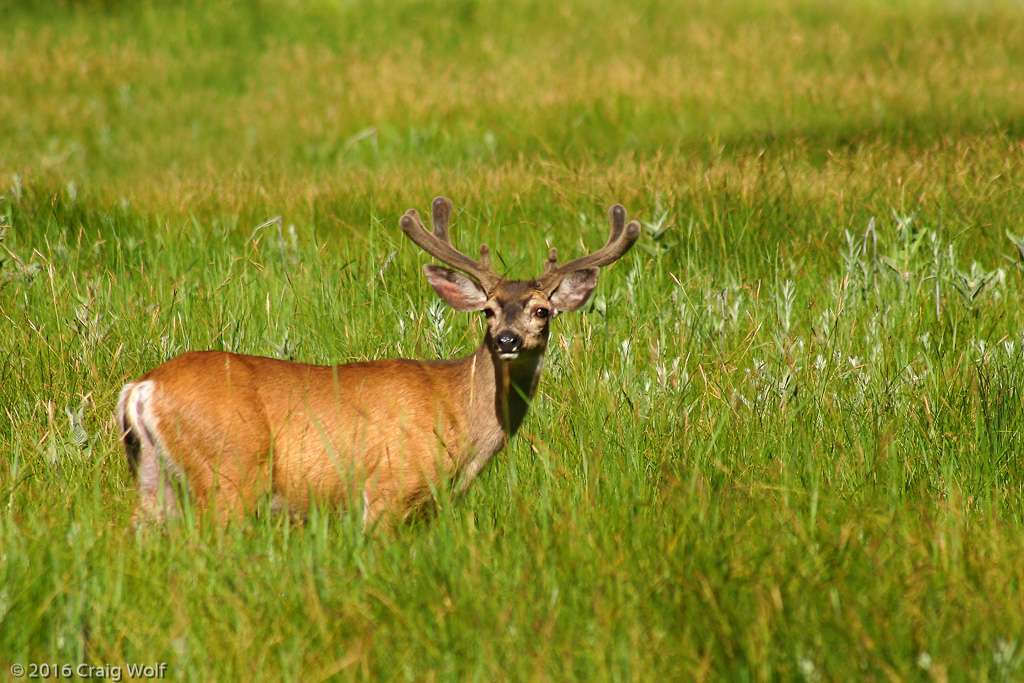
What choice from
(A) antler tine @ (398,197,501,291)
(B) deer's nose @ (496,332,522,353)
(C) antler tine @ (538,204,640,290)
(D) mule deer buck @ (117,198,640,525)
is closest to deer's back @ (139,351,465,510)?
(D) mule deer buck @ (117,198,640,525)

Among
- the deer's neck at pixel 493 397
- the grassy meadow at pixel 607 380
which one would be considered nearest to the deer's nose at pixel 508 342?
the deer's neck at pixel 493 397

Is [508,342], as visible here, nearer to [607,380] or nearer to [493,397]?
[493,397]

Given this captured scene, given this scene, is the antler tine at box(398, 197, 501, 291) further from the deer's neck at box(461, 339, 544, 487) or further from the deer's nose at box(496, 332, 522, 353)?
the deer's nose at box(496, 332, 522, 353)

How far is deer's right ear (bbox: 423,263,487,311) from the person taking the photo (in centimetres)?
411

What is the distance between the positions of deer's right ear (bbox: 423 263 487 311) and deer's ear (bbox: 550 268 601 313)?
0.30 metres

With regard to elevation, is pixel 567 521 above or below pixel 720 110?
below

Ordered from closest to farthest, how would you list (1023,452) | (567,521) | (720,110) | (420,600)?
(420,600) < (567,521) < (1023,452) < (720,110)

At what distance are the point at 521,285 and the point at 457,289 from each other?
30 cm

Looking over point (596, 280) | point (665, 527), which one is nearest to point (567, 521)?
point (665, 527)

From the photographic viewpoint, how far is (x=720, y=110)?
9.59 m

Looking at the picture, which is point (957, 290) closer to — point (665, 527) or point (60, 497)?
point (665, 527)

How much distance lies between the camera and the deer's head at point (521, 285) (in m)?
3.89

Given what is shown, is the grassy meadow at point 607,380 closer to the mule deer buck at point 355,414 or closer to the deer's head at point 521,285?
the mule deer buck at point 355,414

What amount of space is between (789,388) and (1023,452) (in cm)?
84
